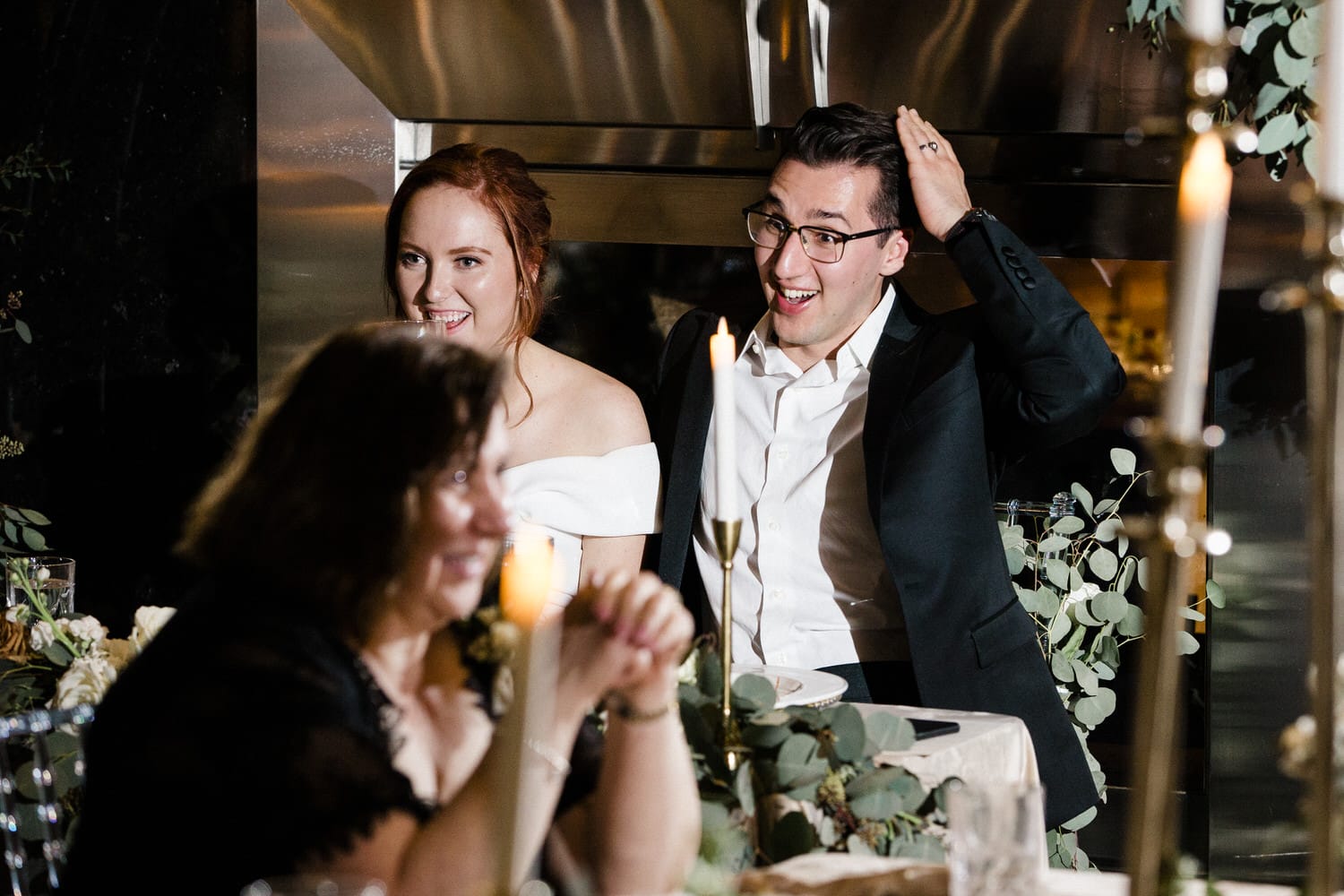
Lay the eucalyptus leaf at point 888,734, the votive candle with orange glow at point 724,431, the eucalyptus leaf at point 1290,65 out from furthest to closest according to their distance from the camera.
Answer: the eucalyptus leaf at point 1290,65 < the eucalyptus leaf at point 888,734 < the votive candle with orange glow at point 724,431

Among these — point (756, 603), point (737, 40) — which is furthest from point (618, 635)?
point (737, 40)

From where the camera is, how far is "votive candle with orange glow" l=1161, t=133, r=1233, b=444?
603mm

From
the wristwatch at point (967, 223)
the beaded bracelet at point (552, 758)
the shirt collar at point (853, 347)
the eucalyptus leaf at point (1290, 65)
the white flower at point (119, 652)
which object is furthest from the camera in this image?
the shirt collar at point (853, 347)

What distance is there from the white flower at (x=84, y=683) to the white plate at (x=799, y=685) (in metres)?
0.80

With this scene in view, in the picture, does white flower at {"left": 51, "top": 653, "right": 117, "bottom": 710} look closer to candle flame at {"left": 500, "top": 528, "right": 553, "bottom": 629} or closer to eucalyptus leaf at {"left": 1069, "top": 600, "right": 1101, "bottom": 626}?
candle flame at {"left": 500, "top": 528, "right": 553, "bottom": 629}

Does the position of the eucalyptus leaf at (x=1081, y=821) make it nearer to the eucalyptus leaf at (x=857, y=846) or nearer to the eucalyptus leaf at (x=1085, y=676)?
the eucalyptus leaf at (x=1085, y=676)

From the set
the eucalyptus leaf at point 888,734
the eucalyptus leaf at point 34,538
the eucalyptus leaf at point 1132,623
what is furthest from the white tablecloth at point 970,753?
the eucalyptus leaf at point 34,538

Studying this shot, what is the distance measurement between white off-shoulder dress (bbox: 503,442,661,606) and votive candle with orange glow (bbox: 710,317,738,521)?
116 cm

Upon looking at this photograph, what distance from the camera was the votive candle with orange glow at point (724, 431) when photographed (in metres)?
1.22

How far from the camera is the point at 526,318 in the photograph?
2508 millimetres

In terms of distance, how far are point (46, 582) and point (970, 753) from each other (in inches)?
56.1

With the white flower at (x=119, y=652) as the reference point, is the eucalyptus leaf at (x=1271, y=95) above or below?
above

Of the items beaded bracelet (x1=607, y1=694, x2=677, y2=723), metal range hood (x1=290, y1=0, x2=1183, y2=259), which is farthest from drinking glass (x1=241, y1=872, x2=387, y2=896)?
metal range hood (x1=290, y1=0, x2=1183, y2=259)

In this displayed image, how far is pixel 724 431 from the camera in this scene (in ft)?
4.00
